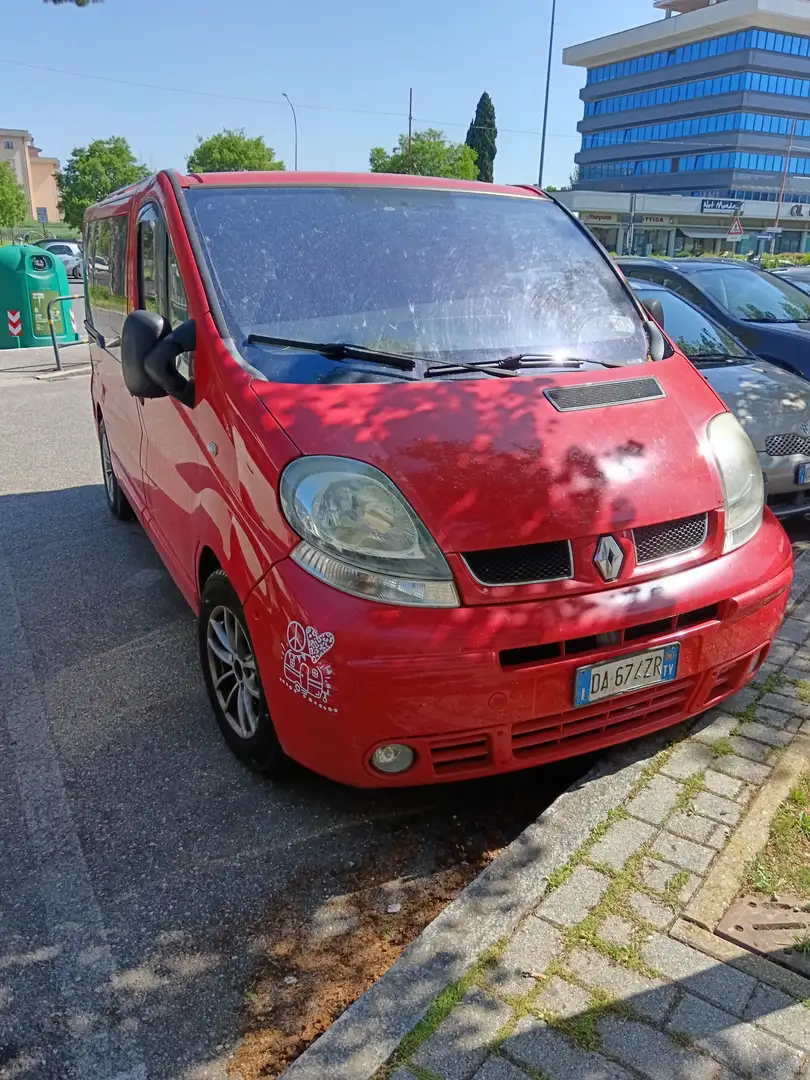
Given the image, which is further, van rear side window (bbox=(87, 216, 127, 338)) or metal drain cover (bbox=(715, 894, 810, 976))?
van rear side window (bbox=(87, 216, 127, 338))

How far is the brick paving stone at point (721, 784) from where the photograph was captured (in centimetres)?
282

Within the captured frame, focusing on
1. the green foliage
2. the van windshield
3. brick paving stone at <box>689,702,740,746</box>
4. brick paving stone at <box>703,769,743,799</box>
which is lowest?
brick paving stone at <box>703,769,743,799</box>

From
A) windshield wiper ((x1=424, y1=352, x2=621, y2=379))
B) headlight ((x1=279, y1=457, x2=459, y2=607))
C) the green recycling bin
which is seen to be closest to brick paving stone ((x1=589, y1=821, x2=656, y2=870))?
headlight ((x1=279, y1=457, x2=459, y2=607))

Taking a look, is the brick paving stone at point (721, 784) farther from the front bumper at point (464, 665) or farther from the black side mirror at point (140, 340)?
the black side mirror at point (140, 340)

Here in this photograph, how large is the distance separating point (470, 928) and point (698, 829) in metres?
0.85

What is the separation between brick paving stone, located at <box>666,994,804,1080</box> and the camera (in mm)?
1879

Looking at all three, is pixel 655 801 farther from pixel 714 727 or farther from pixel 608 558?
pixel 608 558

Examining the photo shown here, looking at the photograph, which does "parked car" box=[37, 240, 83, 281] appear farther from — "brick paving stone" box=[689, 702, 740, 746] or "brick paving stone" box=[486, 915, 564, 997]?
"brick paving stone" box=[486, 915, 564, 997]

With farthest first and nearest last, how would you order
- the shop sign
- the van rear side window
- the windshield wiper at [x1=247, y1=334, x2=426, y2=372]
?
the shop sign → the van rear side window → the windshield wiper at [x1=247, y1=334, x2=426, y2=372]

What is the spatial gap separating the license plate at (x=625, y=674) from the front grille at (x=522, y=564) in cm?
30

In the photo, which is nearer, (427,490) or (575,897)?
(575,897)

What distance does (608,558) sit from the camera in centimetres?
262

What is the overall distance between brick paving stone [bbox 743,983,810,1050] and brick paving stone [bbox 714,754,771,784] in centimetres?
91

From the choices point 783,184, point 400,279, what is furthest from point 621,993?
point 783,184
